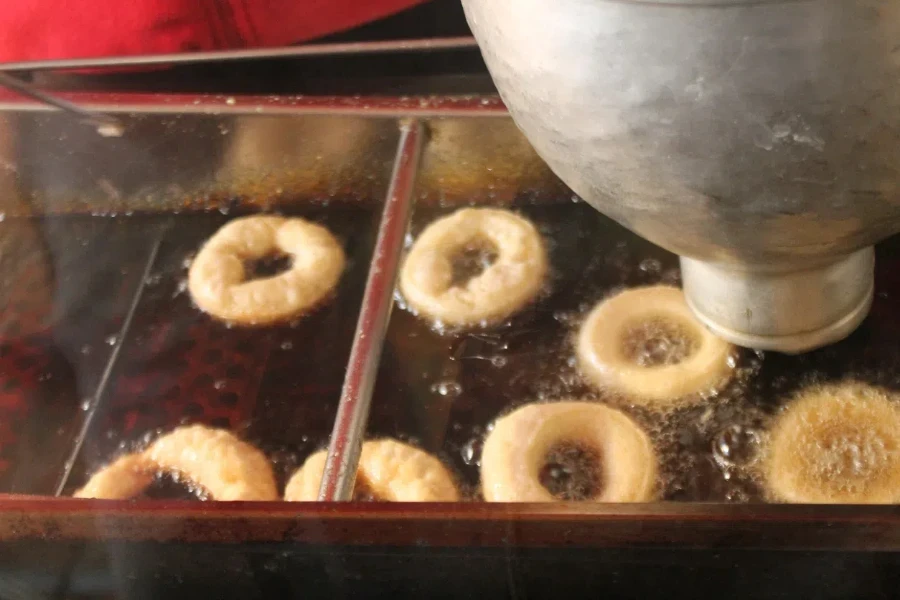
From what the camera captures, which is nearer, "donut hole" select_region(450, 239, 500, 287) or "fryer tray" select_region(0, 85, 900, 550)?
"fryer tray" select_region(0, 85, 900, 550)

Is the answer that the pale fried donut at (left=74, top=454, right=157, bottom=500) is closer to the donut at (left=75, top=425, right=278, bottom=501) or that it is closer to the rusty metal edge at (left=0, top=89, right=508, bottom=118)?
the donut at (left=75, top=425, right=278, bottom=501)

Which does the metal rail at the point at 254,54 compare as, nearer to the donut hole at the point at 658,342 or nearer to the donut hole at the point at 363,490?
the donut hole at the point at 658,342

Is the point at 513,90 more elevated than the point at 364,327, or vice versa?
the point at 513,90

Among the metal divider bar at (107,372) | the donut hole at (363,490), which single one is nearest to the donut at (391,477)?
the donut hole at (363,490)

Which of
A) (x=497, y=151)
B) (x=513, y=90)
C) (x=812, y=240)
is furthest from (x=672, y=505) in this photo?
(x=497, y=151)

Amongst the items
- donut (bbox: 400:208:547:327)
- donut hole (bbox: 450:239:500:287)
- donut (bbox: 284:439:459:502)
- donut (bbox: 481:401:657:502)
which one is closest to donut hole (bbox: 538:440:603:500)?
donut (bbox: 481:401:657:502)

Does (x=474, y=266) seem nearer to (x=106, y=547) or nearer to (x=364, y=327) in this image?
(x=364, y=327)
